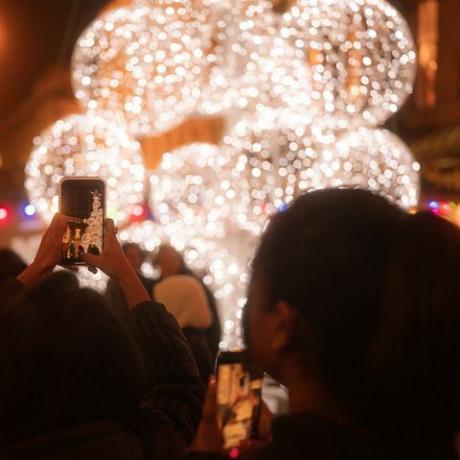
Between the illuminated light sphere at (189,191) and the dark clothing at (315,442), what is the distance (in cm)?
591

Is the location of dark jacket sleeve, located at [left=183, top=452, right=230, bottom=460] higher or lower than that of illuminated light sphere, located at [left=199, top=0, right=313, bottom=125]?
lower

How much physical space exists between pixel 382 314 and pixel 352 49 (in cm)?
540

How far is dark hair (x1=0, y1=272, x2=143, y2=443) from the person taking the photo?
186 centimetres

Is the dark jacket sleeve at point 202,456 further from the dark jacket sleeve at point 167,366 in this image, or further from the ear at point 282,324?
the dark jacket sleeve at point 167,366

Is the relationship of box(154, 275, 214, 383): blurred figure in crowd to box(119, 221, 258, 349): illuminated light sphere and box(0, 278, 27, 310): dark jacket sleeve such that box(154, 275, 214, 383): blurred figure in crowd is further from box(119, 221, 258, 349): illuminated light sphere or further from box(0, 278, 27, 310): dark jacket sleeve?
box(0, 278, 27, 310): dark jacket sleeve

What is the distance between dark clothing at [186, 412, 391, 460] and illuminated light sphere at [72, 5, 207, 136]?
520 centimetres

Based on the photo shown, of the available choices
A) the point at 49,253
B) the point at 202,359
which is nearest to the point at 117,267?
the point at 49,253

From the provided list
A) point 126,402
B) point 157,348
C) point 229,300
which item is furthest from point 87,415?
point 229,300

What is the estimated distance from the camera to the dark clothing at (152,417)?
1.86 m

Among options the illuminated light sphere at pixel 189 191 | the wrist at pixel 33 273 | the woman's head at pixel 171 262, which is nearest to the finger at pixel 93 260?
the wrist at pixel 33 273

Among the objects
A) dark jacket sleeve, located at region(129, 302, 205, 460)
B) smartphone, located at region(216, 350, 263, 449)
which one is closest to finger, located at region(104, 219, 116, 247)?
dark jacket sleeve, located at region(129, 302, 205, 460)

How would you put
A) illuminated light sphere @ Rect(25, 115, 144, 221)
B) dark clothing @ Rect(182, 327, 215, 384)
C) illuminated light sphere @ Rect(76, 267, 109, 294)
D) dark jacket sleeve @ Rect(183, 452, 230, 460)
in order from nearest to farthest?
dark jacket sleeve @ Rect(183, 452, 230, 460), illuminated light sphere @ Rect(76, 267, 109, 294), dark clothing @ Rect(182, 327, 215, 384), illuminated light sphere @ Rect(25, 115, 144, 221)

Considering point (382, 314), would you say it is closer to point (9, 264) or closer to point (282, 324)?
point (282, 324)

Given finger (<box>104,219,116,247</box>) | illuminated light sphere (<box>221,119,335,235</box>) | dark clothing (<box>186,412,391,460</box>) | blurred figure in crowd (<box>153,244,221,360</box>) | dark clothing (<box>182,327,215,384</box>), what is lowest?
dark clothing (<box>182,327,215,384</box>)
